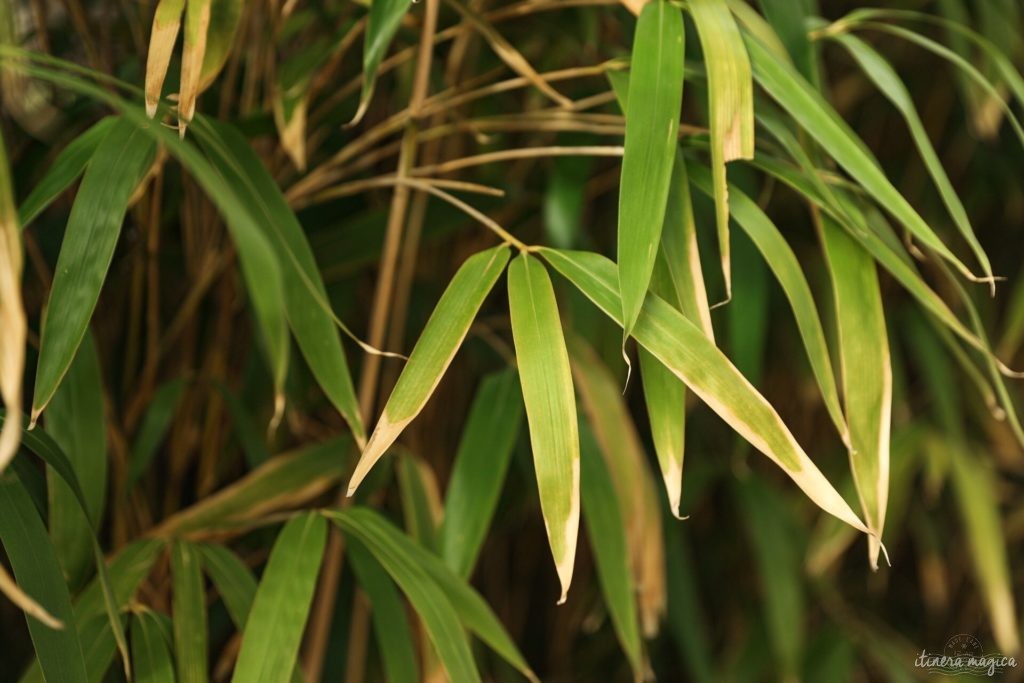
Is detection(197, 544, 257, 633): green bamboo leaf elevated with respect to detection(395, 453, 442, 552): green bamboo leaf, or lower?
elevated

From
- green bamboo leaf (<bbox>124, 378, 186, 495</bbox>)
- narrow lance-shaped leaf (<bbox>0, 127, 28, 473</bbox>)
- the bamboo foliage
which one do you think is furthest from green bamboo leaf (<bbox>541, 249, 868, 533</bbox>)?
green bamboo leaf (<bbox>124, 378, 186, 495</bbox>)

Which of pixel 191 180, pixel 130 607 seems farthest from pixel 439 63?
pixel 130 607

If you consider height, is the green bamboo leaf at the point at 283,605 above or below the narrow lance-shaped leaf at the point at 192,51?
below

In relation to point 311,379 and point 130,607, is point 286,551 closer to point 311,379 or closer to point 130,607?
point 130,607

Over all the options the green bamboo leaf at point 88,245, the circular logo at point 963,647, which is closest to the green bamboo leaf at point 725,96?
the green bamboo leaf at point 88,245

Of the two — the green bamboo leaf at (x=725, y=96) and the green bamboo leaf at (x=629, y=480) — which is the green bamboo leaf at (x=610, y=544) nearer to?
the green bamboo leaf at (x=629, y=480)

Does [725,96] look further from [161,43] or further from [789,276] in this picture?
[161,43]

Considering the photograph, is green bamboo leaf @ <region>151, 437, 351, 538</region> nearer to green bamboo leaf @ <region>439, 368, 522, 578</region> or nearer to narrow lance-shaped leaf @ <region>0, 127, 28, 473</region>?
green bamboo leaf @ <region>439, 368, 522, 578</region>
